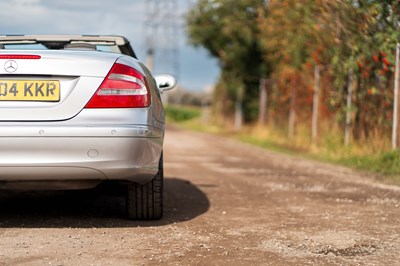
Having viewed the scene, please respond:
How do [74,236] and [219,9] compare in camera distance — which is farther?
[219,9]

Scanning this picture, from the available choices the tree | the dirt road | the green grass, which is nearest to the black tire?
the dirt road

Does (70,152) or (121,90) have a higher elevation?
(121,90)

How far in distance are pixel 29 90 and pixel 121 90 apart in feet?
2.07

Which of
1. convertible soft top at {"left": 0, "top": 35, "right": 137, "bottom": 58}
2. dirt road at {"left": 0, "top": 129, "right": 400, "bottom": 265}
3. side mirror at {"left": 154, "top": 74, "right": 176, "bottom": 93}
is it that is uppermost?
convertible soft top at {"left": 0, "top": 35, "right": 137, "bottom": 58}

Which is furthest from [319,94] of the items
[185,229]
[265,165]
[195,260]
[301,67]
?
[195,260]

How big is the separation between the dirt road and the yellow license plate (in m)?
0.95

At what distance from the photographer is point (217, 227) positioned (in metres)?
5.12

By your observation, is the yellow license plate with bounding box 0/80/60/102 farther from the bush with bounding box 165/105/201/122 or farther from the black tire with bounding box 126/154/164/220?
the bush with bounding box 165/105/201/122

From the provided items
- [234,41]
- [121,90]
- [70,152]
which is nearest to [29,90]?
[70,152]

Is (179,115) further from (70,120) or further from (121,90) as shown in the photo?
(70,120)

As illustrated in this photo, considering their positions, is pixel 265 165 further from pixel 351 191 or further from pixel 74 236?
pixel 74 236

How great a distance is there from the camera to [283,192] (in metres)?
7.57

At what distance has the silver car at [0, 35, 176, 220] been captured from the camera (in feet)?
14.8

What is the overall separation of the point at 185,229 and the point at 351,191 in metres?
3.34
